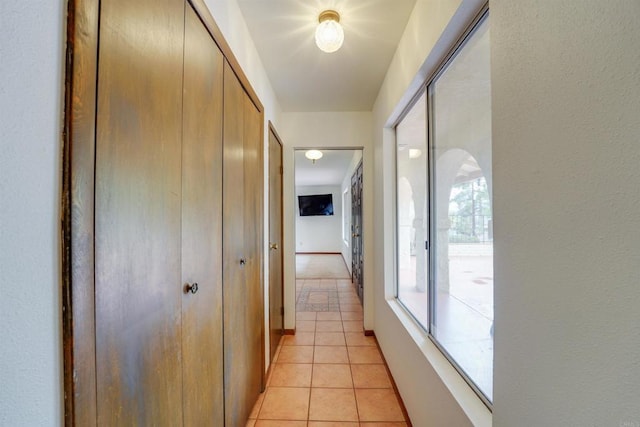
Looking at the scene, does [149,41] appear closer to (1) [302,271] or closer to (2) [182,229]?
(2) [182,229]

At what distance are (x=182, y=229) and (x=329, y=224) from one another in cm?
832

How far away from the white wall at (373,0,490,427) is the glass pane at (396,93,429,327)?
A: 9 centimetres

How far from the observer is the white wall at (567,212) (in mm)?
466

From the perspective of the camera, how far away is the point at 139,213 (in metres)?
0.70

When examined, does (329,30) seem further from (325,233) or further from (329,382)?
(325,233)

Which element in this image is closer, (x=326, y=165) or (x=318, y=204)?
(x=326, y=165)

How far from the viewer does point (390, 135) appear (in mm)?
2361

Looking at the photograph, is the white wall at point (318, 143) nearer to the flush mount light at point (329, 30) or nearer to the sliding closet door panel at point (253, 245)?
the sliding closet door panel at point (253, 245)

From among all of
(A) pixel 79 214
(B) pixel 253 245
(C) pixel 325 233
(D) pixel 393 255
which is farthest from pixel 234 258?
(C) pixel 325 233

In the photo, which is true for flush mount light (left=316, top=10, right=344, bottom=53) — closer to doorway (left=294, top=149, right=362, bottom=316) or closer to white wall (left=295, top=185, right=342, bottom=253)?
doorway (left=294, top=149, right=362, bottom=316)

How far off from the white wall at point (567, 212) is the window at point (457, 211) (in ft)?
0.83

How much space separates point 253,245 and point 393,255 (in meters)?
1.25

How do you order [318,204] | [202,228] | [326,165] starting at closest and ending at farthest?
[202,228], [326,165], [318,204]

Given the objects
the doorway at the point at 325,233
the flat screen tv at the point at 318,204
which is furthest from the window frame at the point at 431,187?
the flat screen tv at the point at 318,204
